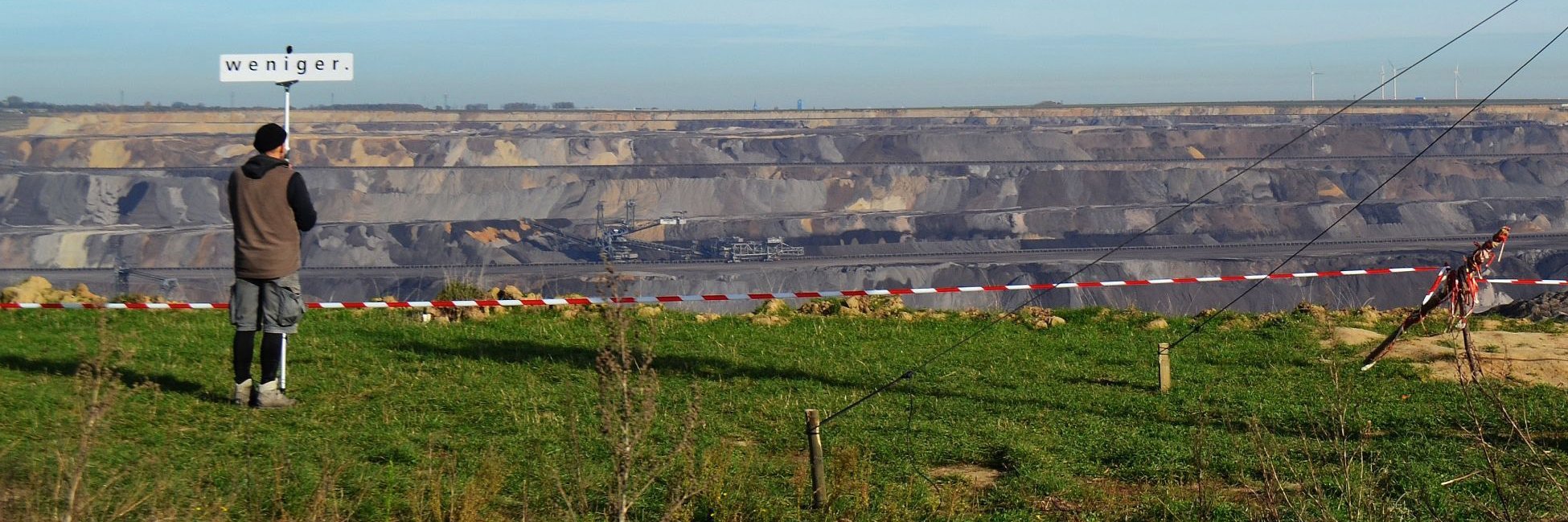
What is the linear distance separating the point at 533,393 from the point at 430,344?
212cm

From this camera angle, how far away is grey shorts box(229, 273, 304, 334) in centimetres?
745

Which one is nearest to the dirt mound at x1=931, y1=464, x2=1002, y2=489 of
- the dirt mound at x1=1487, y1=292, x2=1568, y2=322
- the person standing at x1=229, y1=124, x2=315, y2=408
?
the person standing at x1=229, y1=124, x2=315, y2=408

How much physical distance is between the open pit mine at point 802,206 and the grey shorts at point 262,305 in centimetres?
3139

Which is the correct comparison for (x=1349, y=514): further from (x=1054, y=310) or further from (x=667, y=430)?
(x=1054, y=310)

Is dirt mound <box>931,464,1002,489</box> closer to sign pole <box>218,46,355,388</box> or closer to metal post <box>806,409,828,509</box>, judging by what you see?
metal post <box>806,409,828,509</box>

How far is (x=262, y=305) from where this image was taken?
7.47 m

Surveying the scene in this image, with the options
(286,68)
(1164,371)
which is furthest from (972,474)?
(286,68)

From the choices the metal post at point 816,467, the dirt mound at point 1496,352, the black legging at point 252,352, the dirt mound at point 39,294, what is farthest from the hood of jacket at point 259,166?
the dirt mound at point 1496,352

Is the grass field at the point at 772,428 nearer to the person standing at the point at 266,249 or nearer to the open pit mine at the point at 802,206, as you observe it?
the person standing at the point at 266,249

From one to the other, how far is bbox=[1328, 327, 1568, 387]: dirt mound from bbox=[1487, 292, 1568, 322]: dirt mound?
2863 millimetres

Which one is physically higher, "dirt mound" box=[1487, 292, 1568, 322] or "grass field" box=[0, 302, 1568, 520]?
"dirt mound" box=[1487, 292, 1568, 322]

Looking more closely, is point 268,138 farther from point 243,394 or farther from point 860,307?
point 860,307

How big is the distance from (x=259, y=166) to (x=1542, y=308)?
38.6ft

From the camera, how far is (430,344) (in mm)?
10102
